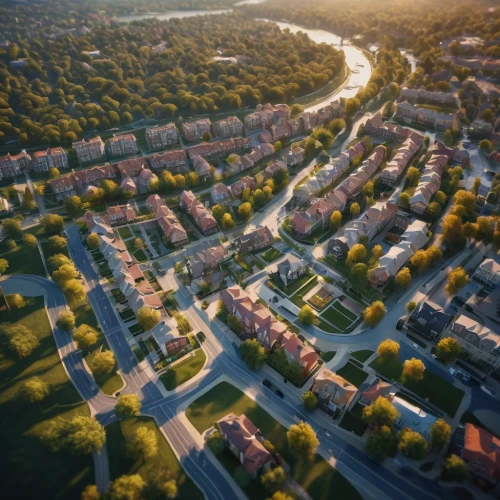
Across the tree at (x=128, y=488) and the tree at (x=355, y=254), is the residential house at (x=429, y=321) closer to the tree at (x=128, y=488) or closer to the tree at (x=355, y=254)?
the tree at (x=355, y=254)

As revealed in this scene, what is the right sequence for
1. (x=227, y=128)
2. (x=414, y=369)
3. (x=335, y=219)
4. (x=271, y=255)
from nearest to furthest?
(x=414, y=369) < (x=271, y=255) < (x=335, y=219) < (x=227, y=128)

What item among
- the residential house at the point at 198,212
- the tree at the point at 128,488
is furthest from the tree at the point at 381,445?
the residential house at the point at 198,212

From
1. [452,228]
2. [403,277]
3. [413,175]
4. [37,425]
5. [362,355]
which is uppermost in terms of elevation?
[452,228]

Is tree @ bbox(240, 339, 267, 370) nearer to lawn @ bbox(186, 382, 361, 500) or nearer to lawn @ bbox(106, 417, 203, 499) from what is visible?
lawn @ bbox(186, 382, 361, 500)

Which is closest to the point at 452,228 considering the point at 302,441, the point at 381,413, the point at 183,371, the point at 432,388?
the point at 432,388

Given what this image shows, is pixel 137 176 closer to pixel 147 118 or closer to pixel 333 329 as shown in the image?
pixel 147 118

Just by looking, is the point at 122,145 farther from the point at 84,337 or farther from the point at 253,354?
the point at 253,354
